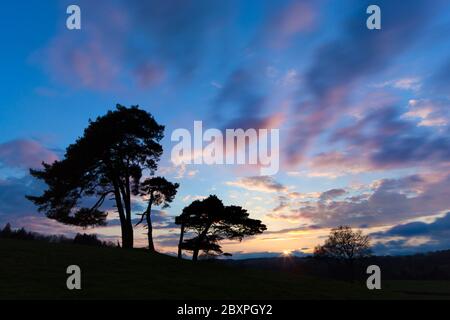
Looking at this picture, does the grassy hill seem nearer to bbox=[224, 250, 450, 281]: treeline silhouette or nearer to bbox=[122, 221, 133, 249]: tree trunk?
bbox=[122, 221, 133, 249]: tree trunk

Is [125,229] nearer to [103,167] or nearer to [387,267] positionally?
[103,167]

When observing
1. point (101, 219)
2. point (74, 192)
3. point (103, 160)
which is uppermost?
point (103, 160)

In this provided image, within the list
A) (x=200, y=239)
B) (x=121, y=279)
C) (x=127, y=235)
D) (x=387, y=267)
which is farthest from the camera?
(x=387, y=267)

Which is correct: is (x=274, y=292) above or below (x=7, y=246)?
below

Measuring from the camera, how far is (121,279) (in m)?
23.2

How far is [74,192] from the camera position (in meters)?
41.8


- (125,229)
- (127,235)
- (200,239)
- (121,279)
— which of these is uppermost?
(125,229)

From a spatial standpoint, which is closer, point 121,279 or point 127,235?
point 121,279

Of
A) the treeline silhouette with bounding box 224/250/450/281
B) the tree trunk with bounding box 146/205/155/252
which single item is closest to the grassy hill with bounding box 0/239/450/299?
the tree trunk with bounding box 146/205/155/252

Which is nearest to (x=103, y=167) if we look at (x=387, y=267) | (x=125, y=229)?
(x=125, y=229)

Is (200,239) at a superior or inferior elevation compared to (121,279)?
superior

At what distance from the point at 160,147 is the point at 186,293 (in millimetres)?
24683
